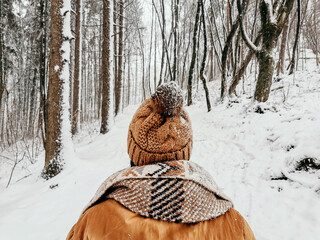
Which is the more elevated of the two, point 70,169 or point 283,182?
point 283,182

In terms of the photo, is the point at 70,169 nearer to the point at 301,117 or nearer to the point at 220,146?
the point at 220,146

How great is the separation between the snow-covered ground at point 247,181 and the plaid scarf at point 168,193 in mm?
2208

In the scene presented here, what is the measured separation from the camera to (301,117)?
4.09 meters

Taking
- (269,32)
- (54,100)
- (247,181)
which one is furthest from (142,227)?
(269,32)

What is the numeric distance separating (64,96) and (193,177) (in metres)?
4.65

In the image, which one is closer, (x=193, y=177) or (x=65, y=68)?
(x=193, y=177)

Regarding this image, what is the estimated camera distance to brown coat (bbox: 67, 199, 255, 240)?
0.83m

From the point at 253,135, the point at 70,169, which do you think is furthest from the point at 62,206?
the point at 253,135

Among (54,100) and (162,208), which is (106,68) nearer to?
(54,100)

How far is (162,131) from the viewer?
Result: 3.59ft

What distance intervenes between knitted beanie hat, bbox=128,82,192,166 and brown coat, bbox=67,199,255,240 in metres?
0.33

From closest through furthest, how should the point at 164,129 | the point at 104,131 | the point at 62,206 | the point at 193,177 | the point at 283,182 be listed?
the point at 193,177 → the point at 164,129 → the point at 283,182 → the point at 62,206 → the point at 104,131

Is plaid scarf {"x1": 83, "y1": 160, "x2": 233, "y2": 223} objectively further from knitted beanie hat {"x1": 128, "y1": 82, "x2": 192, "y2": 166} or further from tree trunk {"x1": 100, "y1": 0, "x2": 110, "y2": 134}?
tree trunk {"x1": 100, "y1": 0, "x2": 110, "y2": 134}

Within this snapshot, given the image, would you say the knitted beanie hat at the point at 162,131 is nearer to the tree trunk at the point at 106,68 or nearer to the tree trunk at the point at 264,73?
the tree trunk at the point at 264,73
